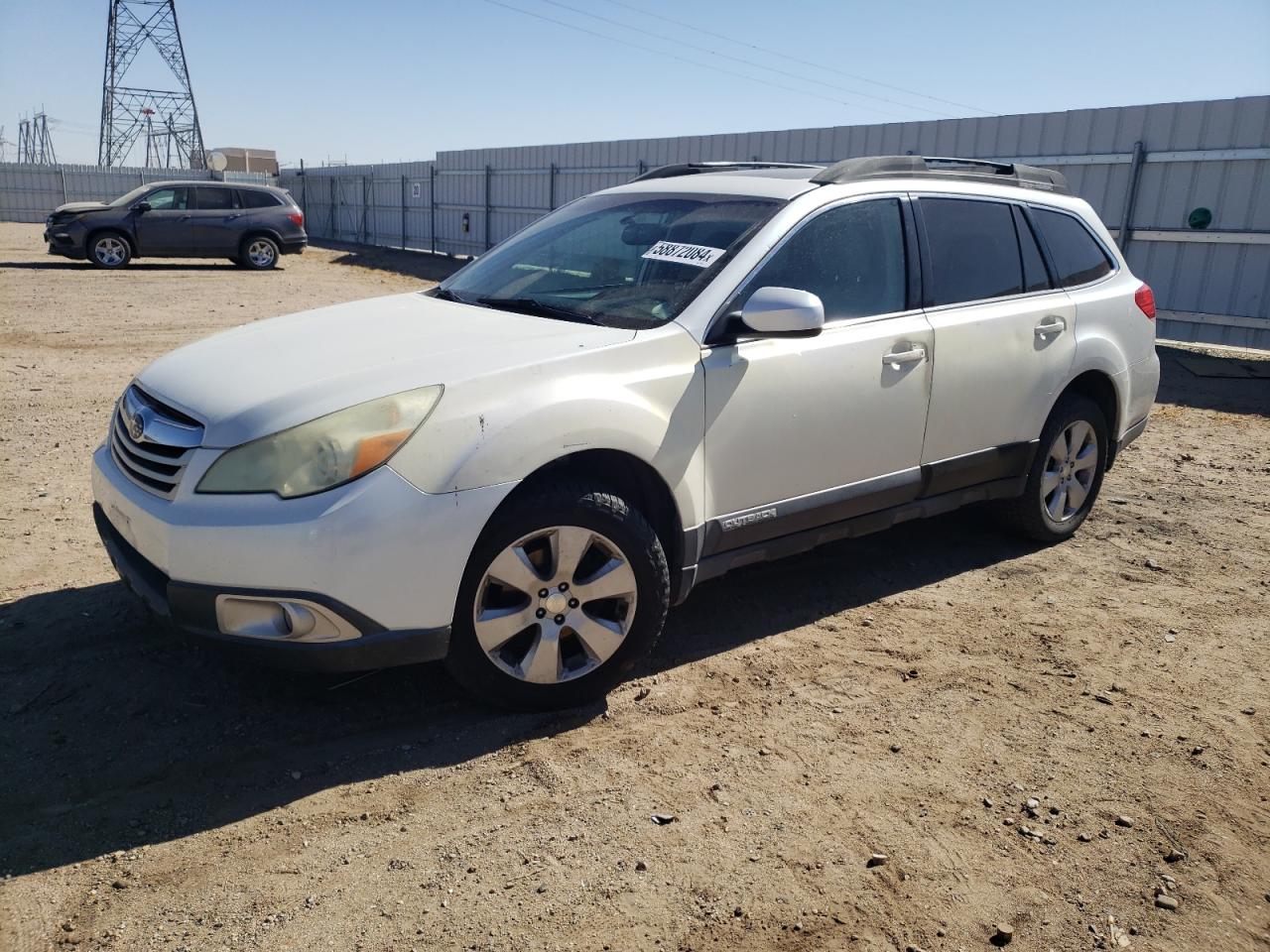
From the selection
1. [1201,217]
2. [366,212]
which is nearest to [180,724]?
[1201,217]

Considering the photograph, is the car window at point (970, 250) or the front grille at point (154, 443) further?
the car window at point (970, 250)

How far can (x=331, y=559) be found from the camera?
2.89m

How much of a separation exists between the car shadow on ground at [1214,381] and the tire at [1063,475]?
5.06 m

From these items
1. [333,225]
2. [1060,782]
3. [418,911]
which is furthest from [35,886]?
[333,225]

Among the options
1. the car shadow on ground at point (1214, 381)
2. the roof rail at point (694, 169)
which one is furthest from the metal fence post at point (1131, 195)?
the roof rail at point (694, 169)

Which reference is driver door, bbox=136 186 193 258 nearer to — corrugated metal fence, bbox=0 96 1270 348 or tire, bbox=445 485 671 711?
corrugated metal fence, bbox=0 96 1270 348

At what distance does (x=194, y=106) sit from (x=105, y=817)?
57.4m

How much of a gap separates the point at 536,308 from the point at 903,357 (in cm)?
150

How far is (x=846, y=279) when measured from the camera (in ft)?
13.6

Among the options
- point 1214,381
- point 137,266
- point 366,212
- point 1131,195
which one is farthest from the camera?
point 366,212

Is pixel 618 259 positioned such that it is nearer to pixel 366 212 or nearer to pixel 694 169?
pixel 694 169

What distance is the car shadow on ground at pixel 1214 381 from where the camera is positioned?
986 cm

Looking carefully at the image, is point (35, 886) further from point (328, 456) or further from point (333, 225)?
point (333, 225)

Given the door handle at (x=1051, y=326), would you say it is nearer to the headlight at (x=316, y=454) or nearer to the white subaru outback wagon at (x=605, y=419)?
the white subaru outback wagon at (x=605, y=419)
